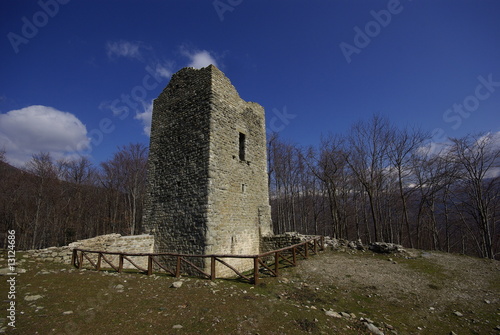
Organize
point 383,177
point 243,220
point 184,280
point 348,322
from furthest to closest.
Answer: point 383,177
point 243,220
point 184,280
point 348,322

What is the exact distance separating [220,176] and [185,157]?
80.5 inches

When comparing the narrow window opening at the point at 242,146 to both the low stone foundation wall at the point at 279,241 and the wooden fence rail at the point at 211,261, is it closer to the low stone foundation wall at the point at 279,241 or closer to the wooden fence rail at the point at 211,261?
the low stone foundation wall at the point at 279,241

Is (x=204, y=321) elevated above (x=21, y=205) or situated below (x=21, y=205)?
below

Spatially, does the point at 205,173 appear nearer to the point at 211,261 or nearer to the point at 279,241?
the point at 211,261

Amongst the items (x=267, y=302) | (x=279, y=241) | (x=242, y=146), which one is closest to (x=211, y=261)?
(x=267, y=302)

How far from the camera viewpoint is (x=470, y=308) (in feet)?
19.6

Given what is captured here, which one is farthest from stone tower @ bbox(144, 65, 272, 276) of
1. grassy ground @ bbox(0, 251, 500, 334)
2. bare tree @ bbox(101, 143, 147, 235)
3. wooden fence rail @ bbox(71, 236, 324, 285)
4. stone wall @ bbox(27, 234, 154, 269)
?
bare tree @ bbox(101, 143, 147, 235)

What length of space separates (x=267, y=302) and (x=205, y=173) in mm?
5844

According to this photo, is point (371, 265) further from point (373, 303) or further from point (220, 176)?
point (220, 176)

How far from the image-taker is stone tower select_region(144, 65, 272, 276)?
382 inches

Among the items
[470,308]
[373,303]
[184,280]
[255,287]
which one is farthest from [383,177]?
[184,280]

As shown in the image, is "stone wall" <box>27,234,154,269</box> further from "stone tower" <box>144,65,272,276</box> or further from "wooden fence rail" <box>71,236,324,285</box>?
"stone tower" <box>144,65,272,276</box>

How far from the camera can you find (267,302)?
5484 mm

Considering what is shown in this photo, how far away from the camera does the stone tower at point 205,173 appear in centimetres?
970
